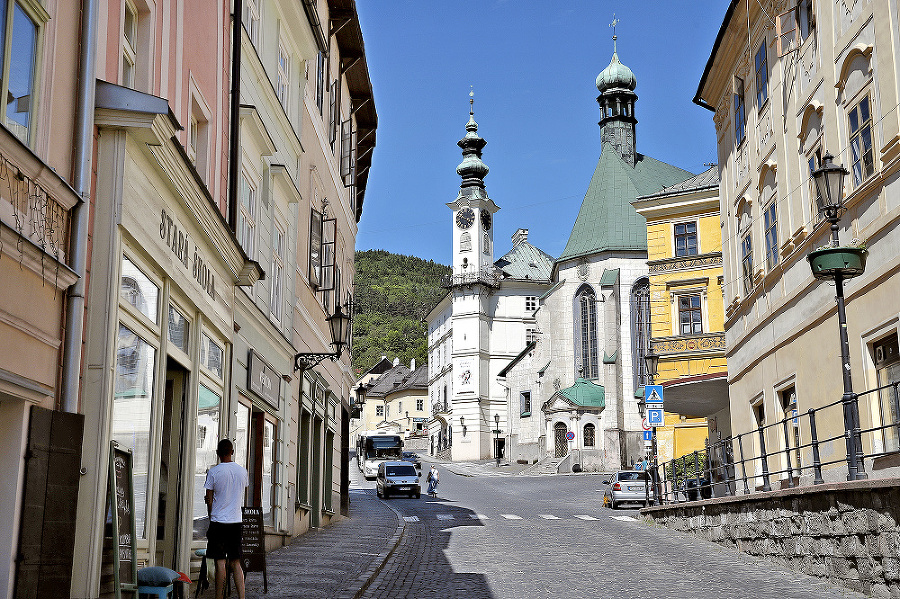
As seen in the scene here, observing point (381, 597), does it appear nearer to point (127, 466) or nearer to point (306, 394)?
point (127, 466)

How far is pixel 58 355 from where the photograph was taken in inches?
284

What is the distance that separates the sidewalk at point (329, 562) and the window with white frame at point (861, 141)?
29.4 ft

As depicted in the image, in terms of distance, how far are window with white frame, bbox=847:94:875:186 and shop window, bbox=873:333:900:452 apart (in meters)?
2.43

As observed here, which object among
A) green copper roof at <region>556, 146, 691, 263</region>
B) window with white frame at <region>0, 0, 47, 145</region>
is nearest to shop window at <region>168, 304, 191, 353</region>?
window with white frame at <region>0, 0, 47, 145</region>

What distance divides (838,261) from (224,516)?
768 cm

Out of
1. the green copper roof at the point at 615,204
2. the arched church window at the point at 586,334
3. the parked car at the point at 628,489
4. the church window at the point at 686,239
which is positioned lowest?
the parked car at the point at 628,489

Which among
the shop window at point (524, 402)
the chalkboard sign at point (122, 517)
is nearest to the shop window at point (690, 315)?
the chalkboard sign at point (122, 517)

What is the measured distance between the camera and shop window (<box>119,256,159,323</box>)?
8.27m

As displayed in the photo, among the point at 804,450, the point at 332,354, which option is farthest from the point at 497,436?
the point at 804,450

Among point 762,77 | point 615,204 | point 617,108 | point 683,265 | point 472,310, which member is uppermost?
point 617,108

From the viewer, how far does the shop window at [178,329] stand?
9.97 m

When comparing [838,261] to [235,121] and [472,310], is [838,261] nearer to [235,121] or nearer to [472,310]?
[235,121]

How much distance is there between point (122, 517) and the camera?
27.2 feet

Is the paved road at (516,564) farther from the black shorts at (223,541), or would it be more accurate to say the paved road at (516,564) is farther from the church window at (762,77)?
the church window at (762,77)
